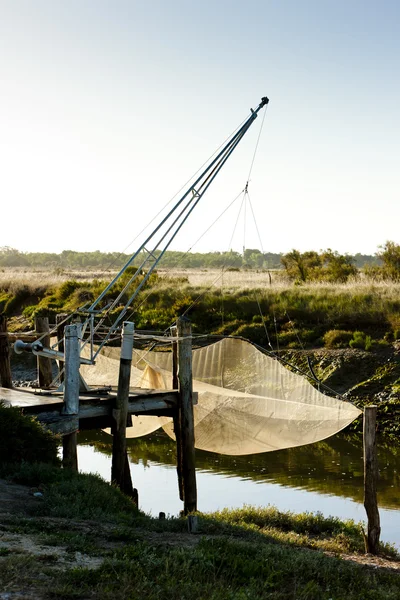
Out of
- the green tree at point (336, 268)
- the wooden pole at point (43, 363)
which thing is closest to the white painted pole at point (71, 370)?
the wooden pole at point (43, 363)

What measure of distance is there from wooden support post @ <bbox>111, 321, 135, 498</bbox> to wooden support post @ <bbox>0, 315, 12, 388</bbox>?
223cm

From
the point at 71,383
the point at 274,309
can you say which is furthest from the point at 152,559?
the point at 274,309

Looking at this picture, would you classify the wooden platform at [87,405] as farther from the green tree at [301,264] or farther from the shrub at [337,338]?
the green tree at [301,264]

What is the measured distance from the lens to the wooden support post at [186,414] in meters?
11.1

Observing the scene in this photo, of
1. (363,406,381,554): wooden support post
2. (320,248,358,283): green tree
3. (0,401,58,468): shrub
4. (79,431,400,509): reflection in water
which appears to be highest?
(320,248,358,283): green tree

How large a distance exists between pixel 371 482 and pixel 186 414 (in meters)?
2.99

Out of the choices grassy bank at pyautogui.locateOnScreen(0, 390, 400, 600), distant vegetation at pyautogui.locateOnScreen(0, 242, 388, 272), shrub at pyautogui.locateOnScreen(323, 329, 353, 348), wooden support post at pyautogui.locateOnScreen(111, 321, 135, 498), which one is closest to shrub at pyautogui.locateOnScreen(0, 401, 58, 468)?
grassy bank at pyautogui.locateOnScreen(0, 390, 400, 600)

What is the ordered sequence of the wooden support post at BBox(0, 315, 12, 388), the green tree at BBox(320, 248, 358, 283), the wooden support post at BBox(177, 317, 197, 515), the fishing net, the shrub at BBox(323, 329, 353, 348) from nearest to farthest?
the fishing net, the wooden support post at BBox(177, 317, 197, 515), the wooden support post at BBox(0, 315, 12, 388), the shrub at BBox(323, 329, 353, 348), the green tree at BBox(320, 248, 358, 283)

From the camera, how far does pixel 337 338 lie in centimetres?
2230

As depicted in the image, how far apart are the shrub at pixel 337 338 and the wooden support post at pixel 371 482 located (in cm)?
1254

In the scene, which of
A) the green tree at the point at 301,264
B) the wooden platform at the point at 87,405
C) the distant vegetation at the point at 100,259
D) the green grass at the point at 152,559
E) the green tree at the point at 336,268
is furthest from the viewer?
the distant vegetation at the point at 100,259

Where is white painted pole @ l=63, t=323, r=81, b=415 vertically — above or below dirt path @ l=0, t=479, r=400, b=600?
above

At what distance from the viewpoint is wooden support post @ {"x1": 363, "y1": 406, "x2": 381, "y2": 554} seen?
9289 mm

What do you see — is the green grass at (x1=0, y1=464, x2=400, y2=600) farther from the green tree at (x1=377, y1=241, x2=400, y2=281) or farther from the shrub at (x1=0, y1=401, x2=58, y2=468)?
the green tree at (x1=377, y1=241, x2=400, y2=281)
